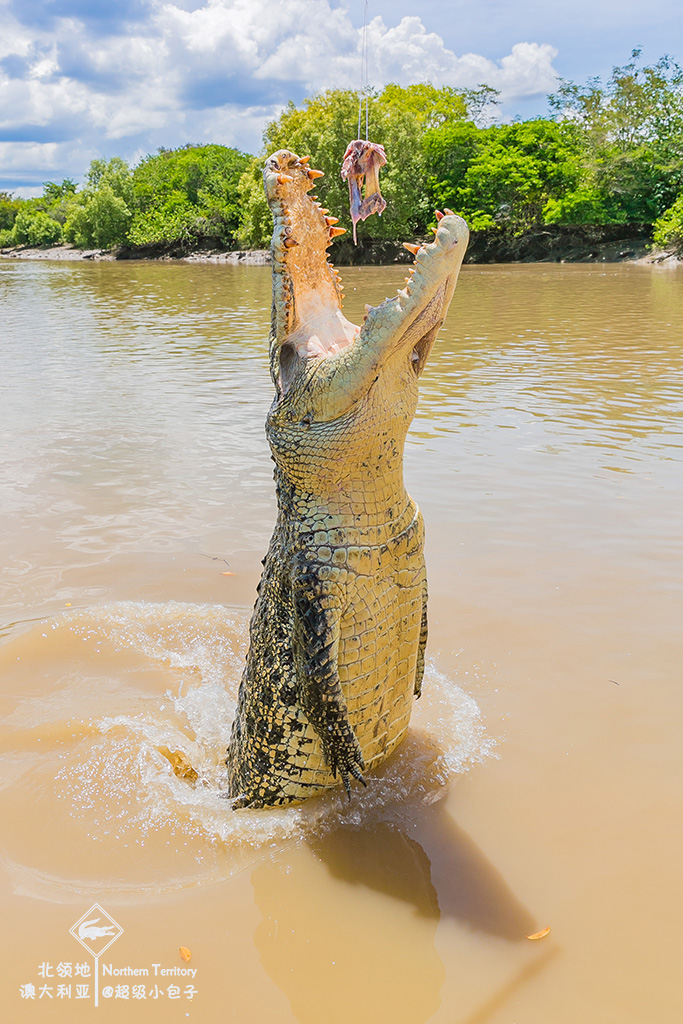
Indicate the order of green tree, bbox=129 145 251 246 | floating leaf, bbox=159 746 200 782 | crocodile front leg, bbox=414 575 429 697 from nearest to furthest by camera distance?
1. crocodile front leg, bbox=414 575 429 697
2. floating leaf, bbox=159 746 200 782
3. green tree, bbox=129 145 251 246

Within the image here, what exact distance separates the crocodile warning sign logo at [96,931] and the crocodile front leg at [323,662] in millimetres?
854

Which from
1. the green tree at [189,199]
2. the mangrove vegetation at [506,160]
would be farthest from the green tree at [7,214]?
the mangrove vegetation at [506,160]

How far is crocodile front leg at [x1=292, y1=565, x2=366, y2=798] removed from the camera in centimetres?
227

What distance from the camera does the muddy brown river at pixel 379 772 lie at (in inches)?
84.6

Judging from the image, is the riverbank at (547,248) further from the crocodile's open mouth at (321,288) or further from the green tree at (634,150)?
the crocodile's open mouth at (321,288)

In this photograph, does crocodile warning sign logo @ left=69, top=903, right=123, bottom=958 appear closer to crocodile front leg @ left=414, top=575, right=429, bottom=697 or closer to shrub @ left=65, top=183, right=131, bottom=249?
crocodile front leg @ left=414, top=575, right=429, bottom=697

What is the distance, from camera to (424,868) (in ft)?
8.29

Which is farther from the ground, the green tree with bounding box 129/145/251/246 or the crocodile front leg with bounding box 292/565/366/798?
the green tree with bounding box 129/145/251/246

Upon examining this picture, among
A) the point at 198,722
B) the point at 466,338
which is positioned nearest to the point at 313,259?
the point at 198,722

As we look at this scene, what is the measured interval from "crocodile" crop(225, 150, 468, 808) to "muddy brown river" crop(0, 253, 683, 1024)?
40cm

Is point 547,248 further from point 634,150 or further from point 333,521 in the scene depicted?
point 333,521

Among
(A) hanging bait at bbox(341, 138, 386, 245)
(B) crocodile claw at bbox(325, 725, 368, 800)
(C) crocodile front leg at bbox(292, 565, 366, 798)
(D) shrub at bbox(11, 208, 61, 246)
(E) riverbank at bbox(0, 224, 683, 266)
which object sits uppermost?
(D) shrub at bbox(11, 208, 61, 246)

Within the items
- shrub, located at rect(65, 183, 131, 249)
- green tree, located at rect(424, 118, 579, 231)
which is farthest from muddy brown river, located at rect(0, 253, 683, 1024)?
shrub, located at rect(65, 183, 131, 249)

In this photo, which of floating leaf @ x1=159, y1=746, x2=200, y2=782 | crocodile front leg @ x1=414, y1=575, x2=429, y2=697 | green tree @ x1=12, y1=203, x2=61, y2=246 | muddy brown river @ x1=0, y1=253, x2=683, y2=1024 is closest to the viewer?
muddy brown river @ x1=0, y1=253, x2=683, y2=1024
